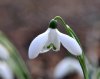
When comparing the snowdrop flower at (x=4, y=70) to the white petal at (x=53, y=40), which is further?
the snowdrop flower at (x=4, y=70)

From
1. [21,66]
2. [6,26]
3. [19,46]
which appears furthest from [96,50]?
[21,66]

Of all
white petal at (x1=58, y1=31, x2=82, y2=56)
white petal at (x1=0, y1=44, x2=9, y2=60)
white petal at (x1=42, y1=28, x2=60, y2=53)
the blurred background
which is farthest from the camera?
the blurred background

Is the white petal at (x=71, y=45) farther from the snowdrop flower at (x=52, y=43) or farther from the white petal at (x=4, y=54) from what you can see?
the white petal at (x=4, y=54)

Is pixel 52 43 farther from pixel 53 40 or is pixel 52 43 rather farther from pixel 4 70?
pixel 4 70

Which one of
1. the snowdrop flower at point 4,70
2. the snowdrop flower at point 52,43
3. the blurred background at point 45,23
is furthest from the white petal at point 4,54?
the blurred background at point 45,23

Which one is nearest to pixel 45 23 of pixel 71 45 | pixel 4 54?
pixel 4 54

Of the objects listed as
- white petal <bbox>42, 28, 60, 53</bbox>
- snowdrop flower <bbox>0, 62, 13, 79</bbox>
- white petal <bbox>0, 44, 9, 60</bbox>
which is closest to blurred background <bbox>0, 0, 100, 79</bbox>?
snowdrop flower <bbox>0, 62, 13, 79</bbox>

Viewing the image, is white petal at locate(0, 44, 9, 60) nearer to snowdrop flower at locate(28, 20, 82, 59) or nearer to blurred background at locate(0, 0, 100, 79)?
snowdrop flower at locate(28, 20, 82, 59)
